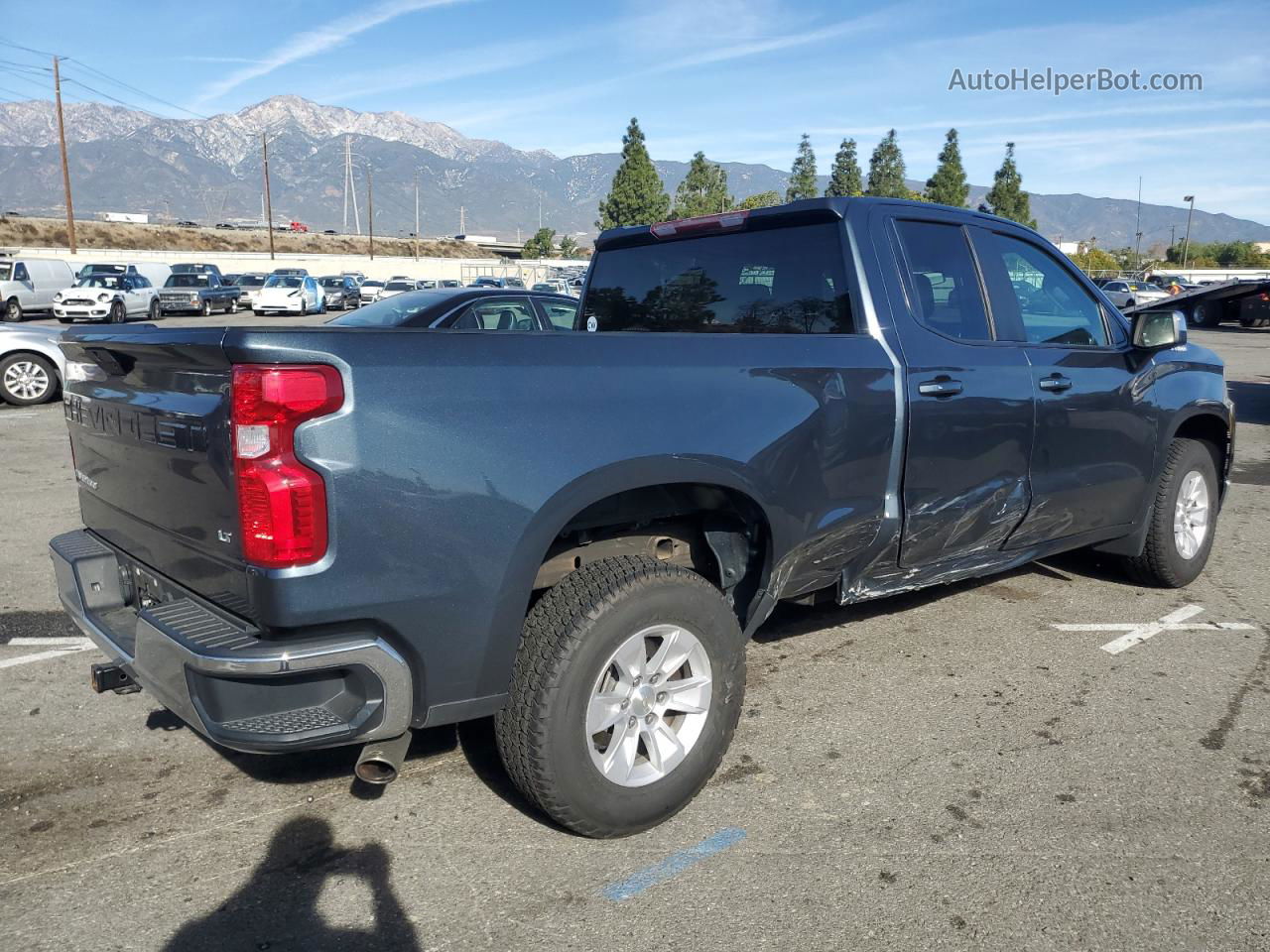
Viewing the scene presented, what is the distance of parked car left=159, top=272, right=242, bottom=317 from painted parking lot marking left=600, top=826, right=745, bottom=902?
3598 cm

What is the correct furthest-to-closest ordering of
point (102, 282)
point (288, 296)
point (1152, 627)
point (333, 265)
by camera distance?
point (333, 265), point (288, 296), point (102, 282), point (1152, 627)

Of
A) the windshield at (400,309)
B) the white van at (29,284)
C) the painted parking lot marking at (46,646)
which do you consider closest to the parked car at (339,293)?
the white van at (29,284)

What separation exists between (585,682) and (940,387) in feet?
6.19

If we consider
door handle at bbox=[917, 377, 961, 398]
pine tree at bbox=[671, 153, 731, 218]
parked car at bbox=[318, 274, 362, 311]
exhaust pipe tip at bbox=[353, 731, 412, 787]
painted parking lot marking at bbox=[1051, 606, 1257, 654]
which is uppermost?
pine tree at bbox=[671, 153, 731, 218]

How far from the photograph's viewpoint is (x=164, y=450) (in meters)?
2.69

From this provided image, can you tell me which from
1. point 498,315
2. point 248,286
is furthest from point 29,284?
point 498,315

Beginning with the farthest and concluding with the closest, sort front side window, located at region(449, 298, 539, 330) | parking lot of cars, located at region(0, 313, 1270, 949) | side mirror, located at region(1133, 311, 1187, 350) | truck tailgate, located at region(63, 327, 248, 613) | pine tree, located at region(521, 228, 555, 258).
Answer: pine tree, located at region(521, 228, 555, 258), front side window, located at region(449, 298, 539, 330), side mirror, located at region(1133, 311, 1187, 350), parking lot of cars, located at region(0, 313, 1270, 949), truck tailgate, located at region(63, 327, 248, 613)

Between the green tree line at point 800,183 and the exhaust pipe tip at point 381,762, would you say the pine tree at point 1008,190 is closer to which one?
the green tree line at point 800,183

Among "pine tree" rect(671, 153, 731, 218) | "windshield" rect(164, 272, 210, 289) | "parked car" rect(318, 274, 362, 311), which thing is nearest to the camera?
"windshield" rect(164, 272, 210, 289)

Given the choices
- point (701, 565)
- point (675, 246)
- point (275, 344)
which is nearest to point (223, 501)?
point (275, 344)

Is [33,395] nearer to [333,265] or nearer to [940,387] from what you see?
[940,387]

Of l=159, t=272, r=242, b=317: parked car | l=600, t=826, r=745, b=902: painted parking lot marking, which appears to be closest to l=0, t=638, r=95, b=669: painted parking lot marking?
l=600, t=826, r=745, b=902: painted parking lot marking

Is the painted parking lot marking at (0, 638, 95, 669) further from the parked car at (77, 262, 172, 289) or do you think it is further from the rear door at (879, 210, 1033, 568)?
the parked car at (77, 262, 172, 289)

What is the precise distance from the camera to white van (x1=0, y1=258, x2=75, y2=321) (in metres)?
29.5
